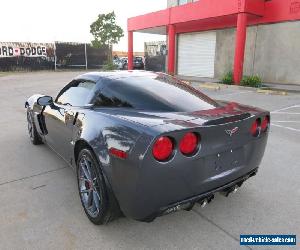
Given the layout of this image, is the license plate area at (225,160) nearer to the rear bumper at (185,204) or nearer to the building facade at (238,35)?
the rear bumper at (185,204)

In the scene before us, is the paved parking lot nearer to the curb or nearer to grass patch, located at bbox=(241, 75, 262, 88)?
the curb

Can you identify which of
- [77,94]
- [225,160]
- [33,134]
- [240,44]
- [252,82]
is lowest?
[33,134]

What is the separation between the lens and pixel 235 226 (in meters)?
2.78

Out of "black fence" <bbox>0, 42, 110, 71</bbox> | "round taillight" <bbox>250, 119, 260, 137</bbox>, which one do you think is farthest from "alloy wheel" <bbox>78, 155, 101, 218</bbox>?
"black fence" <bbox>0, 42, 110, 71</bbox>

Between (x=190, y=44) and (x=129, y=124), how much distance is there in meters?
19.3

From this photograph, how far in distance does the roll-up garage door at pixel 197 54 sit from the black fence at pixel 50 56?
47.7 ft

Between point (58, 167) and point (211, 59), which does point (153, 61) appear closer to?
point (211, 59)

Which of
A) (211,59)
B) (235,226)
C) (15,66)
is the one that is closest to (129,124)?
(235,226)

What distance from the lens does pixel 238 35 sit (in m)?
14.2

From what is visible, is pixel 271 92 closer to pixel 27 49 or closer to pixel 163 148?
pixel 163 148

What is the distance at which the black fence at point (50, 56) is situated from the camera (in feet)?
94.4

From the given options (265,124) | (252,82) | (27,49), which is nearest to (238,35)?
(252,82)

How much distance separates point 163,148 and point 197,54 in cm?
1902

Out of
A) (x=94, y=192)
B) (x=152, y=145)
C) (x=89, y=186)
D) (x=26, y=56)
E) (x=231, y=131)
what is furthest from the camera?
(x=26, y=56)
